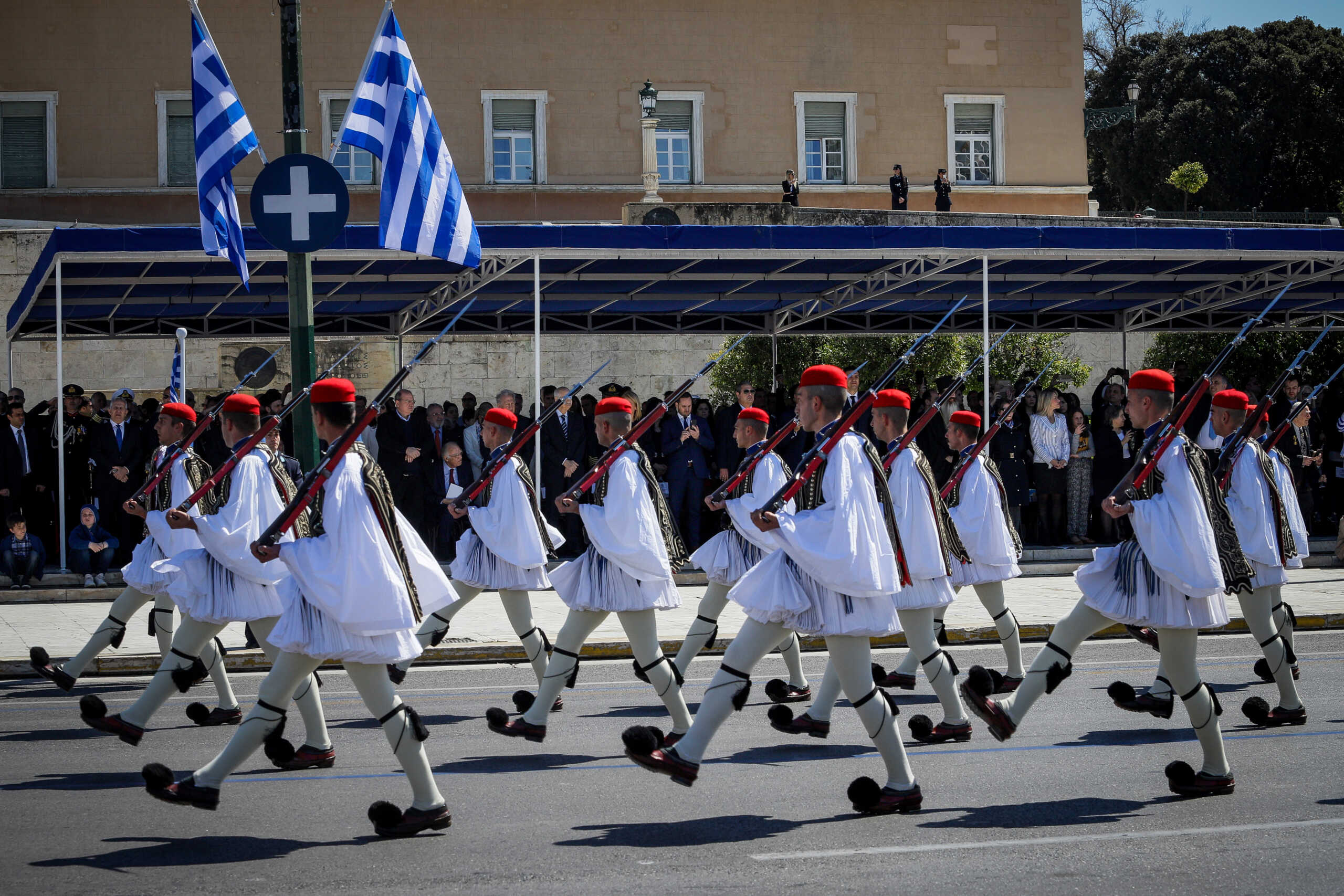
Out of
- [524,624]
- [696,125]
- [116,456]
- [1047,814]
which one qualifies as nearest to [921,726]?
[1047,814]

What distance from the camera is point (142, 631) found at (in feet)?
46.5

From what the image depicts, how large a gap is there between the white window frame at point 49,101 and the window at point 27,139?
0.01 meters

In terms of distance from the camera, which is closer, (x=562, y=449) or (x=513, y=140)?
(x=562, y=449)

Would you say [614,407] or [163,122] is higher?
[163,122]

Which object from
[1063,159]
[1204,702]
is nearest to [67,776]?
[1204,702]

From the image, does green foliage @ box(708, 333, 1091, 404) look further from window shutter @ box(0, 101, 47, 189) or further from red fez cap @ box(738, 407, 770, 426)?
red fez cap @ box(738, 407, 770, 426)

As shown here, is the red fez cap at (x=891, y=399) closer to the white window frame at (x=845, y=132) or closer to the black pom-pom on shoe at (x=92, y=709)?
the black pom-pom on shoe at (x=92, y=709)

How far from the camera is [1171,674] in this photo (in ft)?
25.3

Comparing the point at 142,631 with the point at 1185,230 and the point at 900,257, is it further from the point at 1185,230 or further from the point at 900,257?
the point at 1185,230

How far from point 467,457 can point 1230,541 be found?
Result: 38.7 feet

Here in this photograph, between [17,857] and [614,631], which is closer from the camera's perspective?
[17,857]

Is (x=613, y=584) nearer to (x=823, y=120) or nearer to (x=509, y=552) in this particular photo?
(x=509, y=552)

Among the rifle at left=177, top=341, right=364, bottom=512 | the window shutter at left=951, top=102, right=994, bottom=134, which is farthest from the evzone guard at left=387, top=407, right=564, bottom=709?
the window shutter at left=951, top=102, right=994, bottom=134

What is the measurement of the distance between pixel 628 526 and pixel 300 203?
402cm
